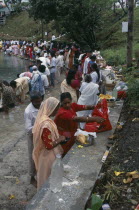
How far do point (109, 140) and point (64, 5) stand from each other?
15.2 meters

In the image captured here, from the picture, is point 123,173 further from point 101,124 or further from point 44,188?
point 101,124

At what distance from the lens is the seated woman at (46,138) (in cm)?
336

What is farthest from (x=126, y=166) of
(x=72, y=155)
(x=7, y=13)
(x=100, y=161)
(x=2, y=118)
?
(x=7, y=13)

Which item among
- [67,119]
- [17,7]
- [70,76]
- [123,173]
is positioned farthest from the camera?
[17,7]

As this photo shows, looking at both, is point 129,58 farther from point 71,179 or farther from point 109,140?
point 71,179

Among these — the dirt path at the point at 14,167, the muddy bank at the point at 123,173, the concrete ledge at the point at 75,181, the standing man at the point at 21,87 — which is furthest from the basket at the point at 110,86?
the concrete ledge at the point at 75,181

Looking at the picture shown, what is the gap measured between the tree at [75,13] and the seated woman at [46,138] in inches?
610

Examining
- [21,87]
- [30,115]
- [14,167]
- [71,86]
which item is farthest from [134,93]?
[21,87]

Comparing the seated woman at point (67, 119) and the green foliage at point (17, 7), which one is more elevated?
the green foliage at point (17, 7)

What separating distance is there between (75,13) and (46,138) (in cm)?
1676

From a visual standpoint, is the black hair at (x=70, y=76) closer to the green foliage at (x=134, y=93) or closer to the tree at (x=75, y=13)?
the green foliage at (x=134, y=93)

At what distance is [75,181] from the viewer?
3.40 metres

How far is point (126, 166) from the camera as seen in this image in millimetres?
3795

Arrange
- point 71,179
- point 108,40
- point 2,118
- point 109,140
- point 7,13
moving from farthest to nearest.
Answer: point 7,13, point 108,40, point 2,118, point 109,140, point 71,179
